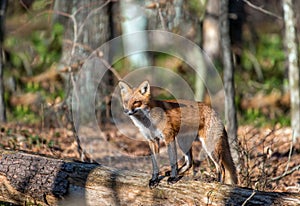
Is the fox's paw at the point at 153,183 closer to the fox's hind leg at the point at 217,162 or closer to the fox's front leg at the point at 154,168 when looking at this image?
the fox's front leg at the point at 154,168

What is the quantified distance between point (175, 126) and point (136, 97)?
59cm

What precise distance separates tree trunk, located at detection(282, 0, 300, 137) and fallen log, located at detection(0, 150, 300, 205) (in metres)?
5.08

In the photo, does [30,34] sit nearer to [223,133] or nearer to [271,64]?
[271,64]

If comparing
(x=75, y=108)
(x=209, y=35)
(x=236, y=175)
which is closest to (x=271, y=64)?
(x=209, y=35)

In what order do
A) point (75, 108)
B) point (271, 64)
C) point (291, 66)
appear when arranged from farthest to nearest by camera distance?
point (271, 64) < point (75, 108) < point (291, 66)

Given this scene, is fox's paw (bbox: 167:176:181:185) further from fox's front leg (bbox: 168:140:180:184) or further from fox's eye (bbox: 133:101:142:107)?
fox's eye (bbox: 133:101:142:107)

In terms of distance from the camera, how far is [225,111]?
29.4 ft

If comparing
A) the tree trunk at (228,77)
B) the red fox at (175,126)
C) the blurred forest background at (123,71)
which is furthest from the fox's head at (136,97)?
the tree trunk at (228,77)

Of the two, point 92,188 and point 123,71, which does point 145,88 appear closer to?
point 92,188

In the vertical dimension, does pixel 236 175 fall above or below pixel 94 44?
below

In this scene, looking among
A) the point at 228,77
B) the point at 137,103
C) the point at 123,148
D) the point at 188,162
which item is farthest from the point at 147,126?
the point at 123,148

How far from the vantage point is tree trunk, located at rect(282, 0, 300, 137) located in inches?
395

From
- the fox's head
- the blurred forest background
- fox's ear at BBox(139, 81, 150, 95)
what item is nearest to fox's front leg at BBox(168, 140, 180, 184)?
the fox's head

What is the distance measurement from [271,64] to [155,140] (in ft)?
45.7
